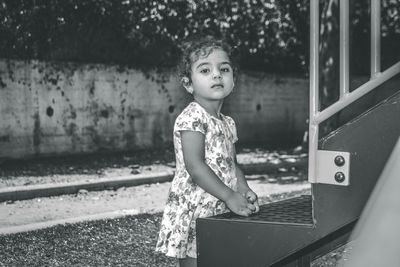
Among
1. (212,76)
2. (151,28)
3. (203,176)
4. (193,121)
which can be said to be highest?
(151,28)

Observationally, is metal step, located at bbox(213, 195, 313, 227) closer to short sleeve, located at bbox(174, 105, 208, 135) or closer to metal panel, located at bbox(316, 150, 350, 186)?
metal panel, located at bbox(316, 150, 350, 186)

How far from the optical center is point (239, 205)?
271 centimetres

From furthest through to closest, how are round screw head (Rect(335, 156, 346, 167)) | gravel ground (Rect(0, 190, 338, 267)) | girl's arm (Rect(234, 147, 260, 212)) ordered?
gravel ground (Rect(0, 190, 338, 267)), girl's arm (Rect(234, 147, 260, 212)), round screw head (Rect(335, 156, 346, 167))

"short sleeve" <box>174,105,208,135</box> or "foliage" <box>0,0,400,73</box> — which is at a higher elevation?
"foliage" <box>0,0,400,73</box>

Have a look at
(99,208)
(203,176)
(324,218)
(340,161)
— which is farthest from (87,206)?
(340,161)

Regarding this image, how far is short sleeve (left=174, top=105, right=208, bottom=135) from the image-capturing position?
2.88 metres

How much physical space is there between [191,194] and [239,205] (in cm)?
31

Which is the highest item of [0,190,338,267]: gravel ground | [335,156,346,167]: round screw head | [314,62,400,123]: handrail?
[314,62,400,123]: handrail

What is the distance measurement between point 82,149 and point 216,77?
901 centimetres

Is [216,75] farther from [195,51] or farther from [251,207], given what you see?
[251,207]

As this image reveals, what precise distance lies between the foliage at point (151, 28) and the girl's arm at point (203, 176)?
726 cm

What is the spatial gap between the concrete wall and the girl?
810 cm

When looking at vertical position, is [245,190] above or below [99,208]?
above

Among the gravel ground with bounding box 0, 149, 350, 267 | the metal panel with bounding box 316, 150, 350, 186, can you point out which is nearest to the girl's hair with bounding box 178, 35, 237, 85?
the metal panel with bounding box 316, 150, 350, 186
